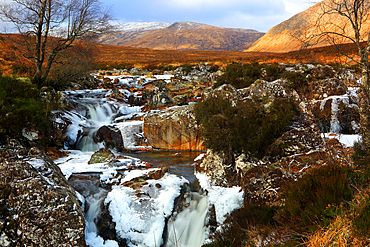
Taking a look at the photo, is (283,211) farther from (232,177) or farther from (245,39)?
(245,39)

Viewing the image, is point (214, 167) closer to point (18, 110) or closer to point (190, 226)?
point (190, 226)

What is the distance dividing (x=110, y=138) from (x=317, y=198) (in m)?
9.18

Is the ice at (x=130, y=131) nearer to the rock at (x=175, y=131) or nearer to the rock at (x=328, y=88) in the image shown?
the rock at (x=175, y=131)

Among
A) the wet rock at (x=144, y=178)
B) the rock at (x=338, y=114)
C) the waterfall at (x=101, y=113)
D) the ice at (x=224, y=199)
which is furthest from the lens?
the waterfall at (x=101, y=113)

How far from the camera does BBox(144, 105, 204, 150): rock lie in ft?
34.9

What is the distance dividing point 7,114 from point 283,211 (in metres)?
7.63

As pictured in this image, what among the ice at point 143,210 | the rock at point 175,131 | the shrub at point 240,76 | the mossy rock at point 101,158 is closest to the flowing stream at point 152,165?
the ice at point 143,210

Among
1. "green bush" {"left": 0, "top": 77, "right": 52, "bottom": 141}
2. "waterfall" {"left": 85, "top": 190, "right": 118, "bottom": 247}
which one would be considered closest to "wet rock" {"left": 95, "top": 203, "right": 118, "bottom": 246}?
"waterfall" {"left": 85, "top": 190, "right": 118, "bottom": 247}

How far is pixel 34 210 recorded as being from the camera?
4.27 metres

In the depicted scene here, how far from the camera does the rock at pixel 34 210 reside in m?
4.10

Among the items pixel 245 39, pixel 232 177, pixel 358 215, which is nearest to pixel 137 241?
pixel 232 177

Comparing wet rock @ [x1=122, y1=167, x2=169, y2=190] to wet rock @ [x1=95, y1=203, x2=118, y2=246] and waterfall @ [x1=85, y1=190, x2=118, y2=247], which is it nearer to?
waterfall @ [x1=85, y1=190, x2=118, y2=247]

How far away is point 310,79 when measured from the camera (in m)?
11.3

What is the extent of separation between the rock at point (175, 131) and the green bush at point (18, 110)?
14.3 ft
